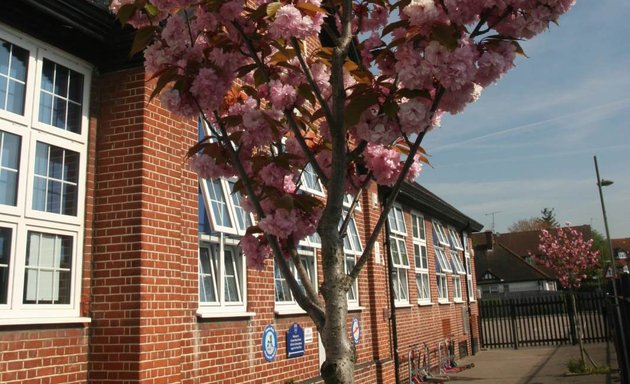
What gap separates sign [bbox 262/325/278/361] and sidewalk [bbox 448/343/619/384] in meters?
8.25

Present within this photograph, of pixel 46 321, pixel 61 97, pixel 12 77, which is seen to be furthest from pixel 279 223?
pixel 61 97

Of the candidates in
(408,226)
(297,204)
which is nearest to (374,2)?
(297,204)

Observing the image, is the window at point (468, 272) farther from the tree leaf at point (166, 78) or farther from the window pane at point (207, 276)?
the tree leaf at point (166, 78)

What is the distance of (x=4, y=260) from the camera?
5.00 metres

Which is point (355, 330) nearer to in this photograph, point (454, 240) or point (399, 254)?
point (399, 254)

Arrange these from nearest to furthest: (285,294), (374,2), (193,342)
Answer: (374,2)
(193,342)
(285,294)

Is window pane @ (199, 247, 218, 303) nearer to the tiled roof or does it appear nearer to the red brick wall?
the red brick wall

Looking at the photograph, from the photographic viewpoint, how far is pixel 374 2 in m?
3.37

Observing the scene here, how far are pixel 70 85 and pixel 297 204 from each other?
396 centimetres

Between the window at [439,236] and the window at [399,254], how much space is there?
3.90m

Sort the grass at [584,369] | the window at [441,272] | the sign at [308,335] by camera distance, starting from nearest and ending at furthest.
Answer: the sign at [308,335] < the grass at [584,369] < the window at [441,272]

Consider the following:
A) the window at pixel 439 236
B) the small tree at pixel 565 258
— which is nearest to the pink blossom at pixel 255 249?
the window at pixel 439 236

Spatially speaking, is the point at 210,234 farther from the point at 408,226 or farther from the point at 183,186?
the point at 408,226

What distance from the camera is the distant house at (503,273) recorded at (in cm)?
5688
